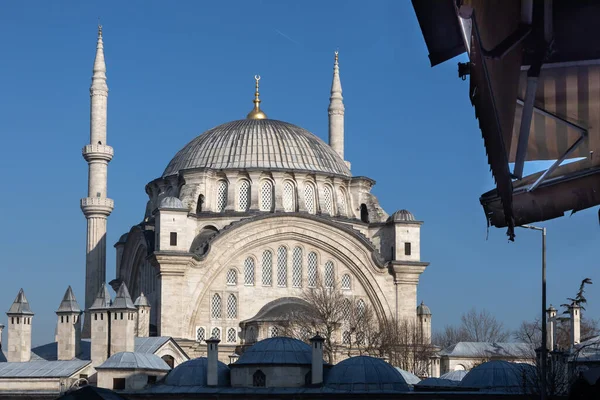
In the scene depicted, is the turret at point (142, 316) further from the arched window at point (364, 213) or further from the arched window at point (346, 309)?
the arched window at point (364, 213)

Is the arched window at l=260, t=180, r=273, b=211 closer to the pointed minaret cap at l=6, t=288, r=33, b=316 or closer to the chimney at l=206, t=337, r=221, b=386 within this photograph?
the pointed minaret cap at l=6, t=288, r=33, b=316

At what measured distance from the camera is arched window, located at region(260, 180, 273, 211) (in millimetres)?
56984

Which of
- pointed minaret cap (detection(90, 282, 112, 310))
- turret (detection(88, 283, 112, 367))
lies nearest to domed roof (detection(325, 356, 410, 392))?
turret (detection(88, 283, 112, 367))

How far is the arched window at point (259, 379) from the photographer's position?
4091cm

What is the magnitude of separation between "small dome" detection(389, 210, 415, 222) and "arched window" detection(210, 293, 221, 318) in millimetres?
8877

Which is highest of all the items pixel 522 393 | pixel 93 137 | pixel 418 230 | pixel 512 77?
pixel 93 137

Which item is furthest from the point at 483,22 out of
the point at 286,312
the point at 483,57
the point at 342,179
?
the point at 342,179

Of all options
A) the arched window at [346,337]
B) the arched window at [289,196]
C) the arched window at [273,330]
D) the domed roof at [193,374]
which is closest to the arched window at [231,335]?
the arched window at [273,330]

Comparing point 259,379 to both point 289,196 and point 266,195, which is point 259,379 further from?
point 289,196

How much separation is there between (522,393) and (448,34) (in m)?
32.5

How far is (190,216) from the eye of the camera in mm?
55250

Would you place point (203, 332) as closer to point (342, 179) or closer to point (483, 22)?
point (342, 179)

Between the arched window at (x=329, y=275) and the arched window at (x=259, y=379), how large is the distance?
15.1m

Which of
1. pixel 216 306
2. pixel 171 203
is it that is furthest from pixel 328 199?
pixel 171 203
